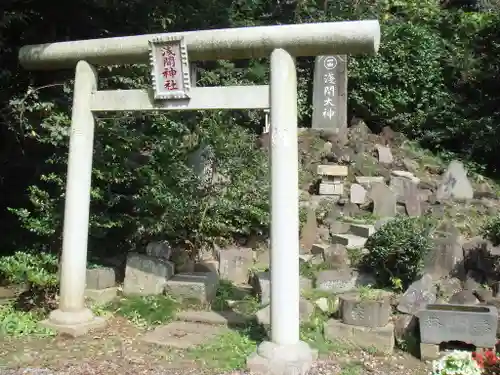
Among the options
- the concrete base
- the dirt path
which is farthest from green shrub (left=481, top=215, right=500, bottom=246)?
the concrete base

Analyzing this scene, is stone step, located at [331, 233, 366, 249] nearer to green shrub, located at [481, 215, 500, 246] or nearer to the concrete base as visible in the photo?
green shrub, located at [481, 215, 500, 246]

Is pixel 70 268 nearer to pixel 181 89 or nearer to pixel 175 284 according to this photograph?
pixel 175 284

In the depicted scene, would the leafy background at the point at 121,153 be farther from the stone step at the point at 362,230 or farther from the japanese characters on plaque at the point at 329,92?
the japanese characters on plaque at the point at 329,92

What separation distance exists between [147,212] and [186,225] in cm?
59

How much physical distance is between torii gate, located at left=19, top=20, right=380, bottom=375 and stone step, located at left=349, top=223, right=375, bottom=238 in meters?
3.63

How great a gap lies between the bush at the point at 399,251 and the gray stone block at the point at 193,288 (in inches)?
79.1

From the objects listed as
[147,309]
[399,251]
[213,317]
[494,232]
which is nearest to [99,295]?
[147,309]

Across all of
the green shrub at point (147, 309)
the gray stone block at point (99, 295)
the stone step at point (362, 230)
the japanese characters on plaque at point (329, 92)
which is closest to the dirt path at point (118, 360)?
the green shrub at point (147, 309)

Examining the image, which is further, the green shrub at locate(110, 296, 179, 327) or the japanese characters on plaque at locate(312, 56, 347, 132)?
the japanese characters on plaque at locate(312, 56, 347, 132)

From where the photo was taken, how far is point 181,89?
5262 mm

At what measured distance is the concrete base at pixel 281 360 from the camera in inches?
181

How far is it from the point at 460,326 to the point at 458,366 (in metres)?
2.05

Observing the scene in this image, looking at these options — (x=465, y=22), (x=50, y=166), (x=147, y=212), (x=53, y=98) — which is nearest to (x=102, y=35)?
(x=53, y=98)

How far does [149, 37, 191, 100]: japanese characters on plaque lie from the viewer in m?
5.23
